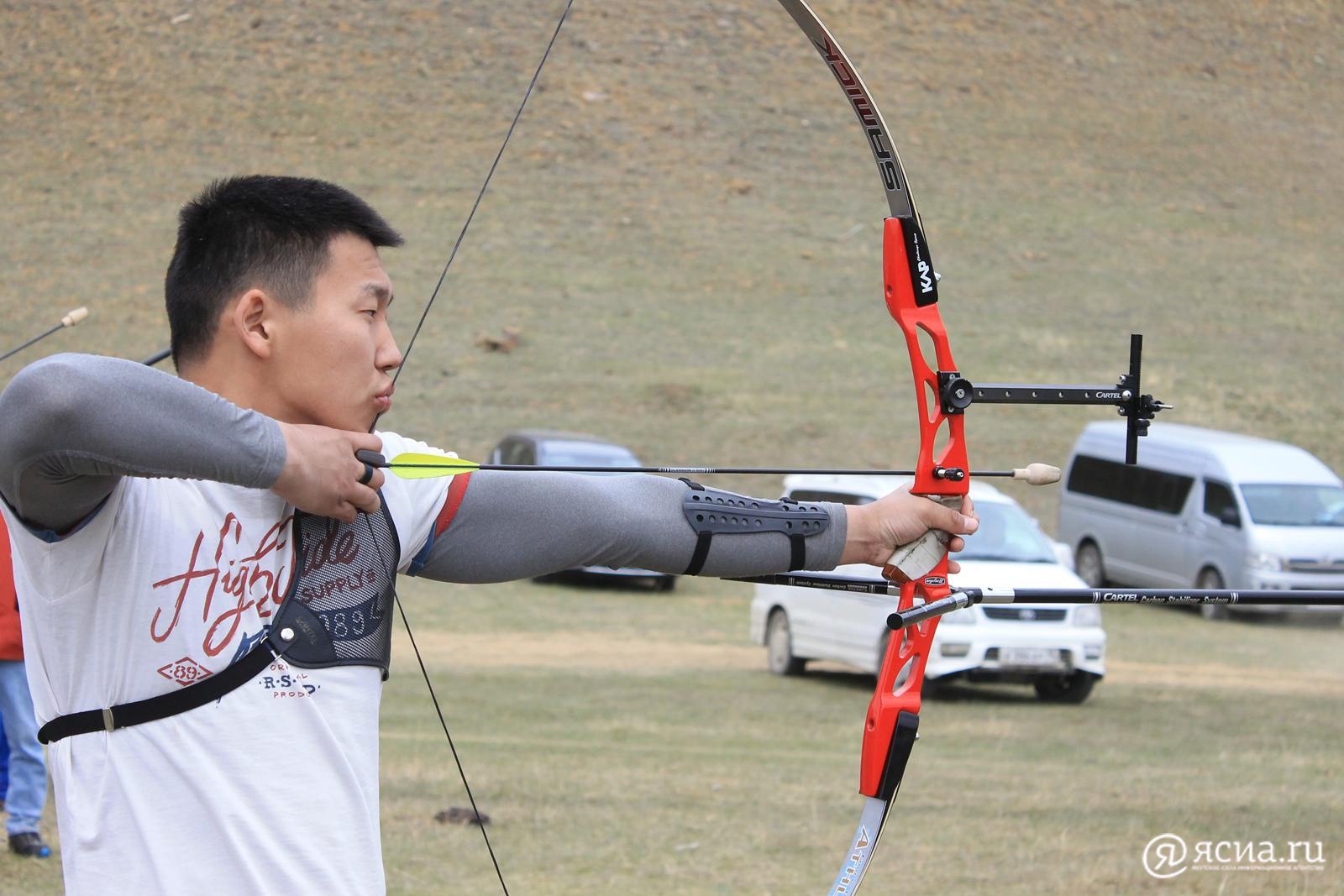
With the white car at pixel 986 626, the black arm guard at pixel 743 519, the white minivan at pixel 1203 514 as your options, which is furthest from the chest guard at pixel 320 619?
the white minivan at pixel 1203 514

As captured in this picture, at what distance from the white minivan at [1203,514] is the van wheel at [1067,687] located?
Result: 434 centimetres

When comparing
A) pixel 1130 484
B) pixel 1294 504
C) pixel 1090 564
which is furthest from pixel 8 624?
pixel 1090 564

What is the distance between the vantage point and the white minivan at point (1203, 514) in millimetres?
14812

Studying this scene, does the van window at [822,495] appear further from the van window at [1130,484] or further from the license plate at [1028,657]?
the van window at [1130,484]

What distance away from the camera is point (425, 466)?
2023 millimetres

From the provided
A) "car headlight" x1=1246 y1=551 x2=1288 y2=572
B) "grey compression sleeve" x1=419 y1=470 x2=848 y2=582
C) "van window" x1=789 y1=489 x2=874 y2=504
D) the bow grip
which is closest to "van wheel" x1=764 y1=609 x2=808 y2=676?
"van window" x1=789 y1=489 x2=874 y2=504

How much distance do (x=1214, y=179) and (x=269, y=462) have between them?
35.4 meters

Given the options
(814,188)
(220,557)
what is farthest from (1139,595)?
(814,188)

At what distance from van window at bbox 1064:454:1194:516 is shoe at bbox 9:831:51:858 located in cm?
1232

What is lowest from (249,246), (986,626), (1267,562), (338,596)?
(1267,562)

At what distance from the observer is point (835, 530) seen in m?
2.35

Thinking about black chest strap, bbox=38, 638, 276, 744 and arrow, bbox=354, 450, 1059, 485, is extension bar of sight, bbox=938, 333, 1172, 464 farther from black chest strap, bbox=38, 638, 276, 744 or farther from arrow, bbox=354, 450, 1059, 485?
black chest strap, bbox=38, 638, 276, 744

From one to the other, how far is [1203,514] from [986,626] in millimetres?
6558

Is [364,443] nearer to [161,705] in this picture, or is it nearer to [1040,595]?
[161,705]
